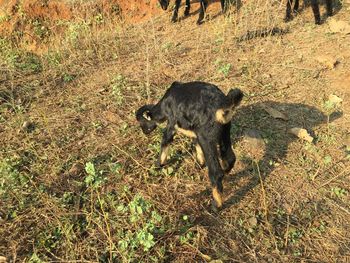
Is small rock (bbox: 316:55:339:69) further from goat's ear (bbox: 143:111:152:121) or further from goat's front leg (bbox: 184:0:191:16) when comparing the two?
goat's front leg (bbox: 184:0:191:16)

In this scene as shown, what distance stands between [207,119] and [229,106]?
279 mm

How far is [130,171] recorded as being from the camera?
455 cm

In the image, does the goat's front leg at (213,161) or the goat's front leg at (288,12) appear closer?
the goat's front leg at (213,161)

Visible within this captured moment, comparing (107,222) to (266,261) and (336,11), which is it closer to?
(266,261)

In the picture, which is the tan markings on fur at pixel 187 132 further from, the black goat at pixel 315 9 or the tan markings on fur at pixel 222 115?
the black goat at pixel 315 9

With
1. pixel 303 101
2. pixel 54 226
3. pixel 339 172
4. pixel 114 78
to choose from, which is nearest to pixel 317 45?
pixel 303 101

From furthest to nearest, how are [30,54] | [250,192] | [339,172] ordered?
[30,54]
[339,172]
[250,192]

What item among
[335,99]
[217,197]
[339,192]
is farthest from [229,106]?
[335,99]

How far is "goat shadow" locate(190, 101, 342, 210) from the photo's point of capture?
4.40 m

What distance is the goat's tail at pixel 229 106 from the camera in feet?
11.8

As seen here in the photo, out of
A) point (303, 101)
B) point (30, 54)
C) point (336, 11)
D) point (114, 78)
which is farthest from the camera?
point (336, 11)

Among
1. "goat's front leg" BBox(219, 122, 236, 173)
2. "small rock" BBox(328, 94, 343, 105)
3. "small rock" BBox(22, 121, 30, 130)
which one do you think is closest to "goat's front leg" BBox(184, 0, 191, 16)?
"small rock" BBox(328, 94, 343, 105)

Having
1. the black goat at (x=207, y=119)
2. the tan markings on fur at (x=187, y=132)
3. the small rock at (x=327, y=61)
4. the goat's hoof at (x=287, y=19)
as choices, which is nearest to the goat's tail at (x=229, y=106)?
the black goat at (x=207, y=119)

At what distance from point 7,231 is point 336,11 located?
843 centimetres
